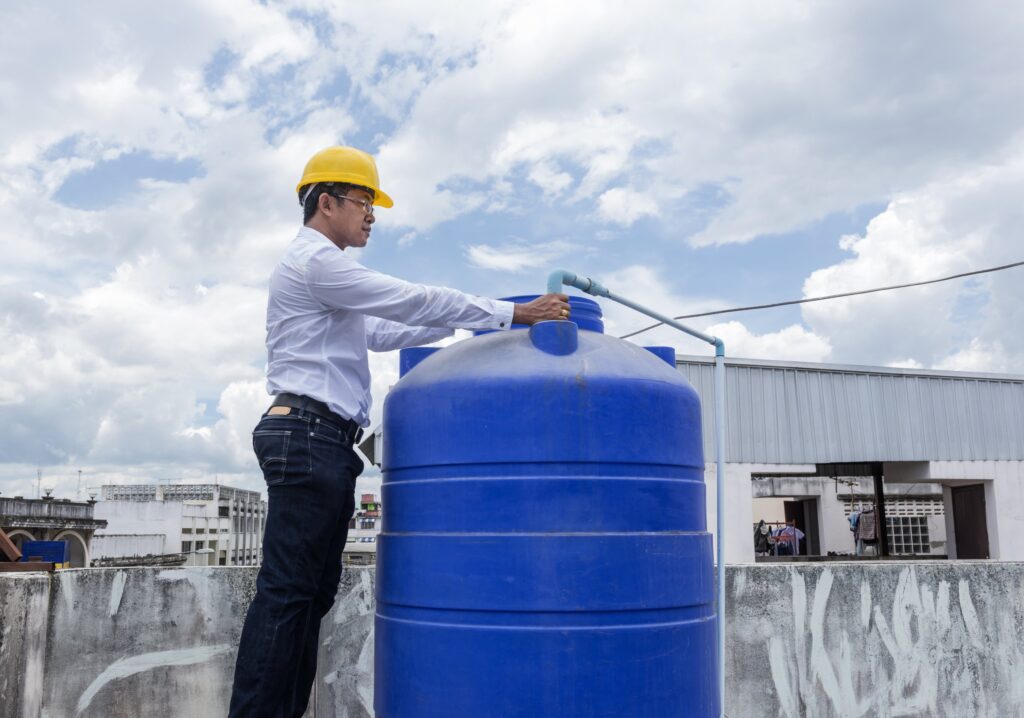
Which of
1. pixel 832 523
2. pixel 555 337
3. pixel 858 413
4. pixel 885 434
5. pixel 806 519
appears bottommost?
pixel 832 523

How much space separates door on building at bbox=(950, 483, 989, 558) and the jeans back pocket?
2090 cm

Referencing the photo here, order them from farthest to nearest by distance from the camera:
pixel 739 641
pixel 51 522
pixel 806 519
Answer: pixel 51 522 < pixel 806 519 < pixel 739 641

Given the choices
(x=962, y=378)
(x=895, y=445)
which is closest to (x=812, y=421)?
(x=895, y=445)

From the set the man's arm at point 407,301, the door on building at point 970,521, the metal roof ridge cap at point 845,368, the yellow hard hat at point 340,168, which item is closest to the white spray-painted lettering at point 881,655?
the man's arm at point 407,301

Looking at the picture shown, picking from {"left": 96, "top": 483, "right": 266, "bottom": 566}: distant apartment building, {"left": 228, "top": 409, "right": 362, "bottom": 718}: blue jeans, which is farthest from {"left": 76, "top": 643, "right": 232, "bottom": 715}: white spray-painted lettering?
{"left": 96, "top": 483, "right": 266, "bottom": 566}: distant apartment building

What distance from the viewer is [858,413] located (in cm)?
1883

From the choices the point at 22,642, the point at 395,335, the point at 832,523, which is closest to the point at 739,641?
the point at 395,335

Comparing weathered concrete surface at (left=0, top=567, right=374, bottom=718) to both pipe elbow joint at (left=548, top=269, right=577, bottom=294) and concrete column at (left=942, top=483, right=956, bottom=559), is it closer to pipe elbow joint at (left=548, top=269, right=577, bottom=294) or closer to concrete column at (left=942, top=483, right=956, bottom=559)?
pipe elbow joint at (left=548, top=269, right=577, bottom=294)

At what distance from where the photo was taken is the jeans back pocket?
2299 mm

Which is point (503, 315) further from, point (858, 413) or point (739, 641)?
point (858, 413)

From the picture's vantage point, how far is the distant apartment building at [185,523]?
55.7m

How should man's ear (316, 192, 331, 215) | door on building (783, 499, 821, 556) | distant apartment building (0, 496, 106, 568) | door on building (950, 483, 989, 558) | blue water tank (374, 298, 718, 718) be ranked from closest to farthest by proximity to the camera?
blue water tank (374, 298, 718, 718), man's ear (316, 192, 331, 215), door on building (950, 483, 989, 558), door on building (783, 499, 821, 556), distant apartment building (0, 496, 106, 568)

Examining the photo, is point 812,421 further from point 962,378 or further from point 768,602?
point 768,602

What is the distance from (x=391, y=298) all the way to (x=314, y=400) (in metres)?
0.36
